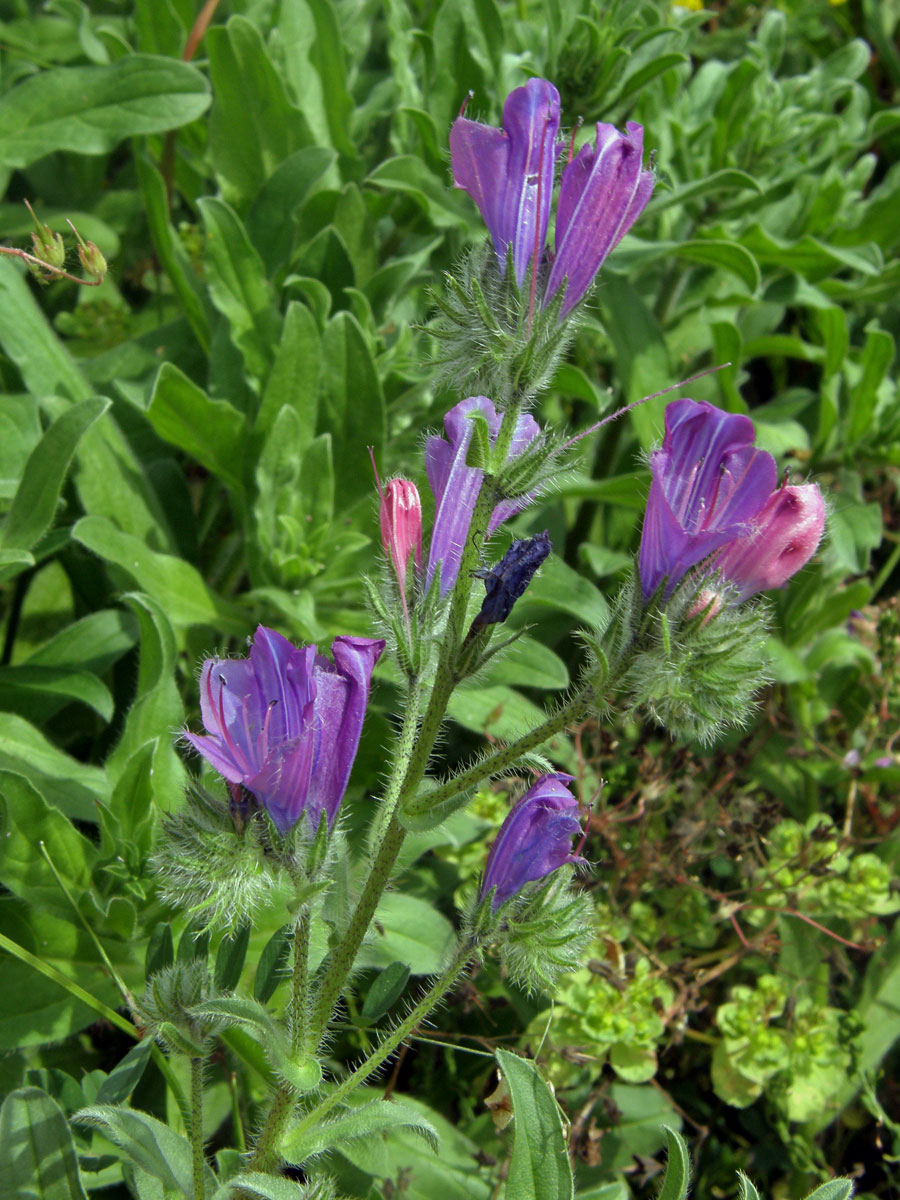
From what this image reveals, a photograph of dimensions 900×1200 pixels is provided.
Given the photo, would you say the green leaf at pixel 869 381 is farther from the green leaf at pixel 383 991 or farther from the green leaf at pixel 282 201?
the green leaf at pixel 383 991

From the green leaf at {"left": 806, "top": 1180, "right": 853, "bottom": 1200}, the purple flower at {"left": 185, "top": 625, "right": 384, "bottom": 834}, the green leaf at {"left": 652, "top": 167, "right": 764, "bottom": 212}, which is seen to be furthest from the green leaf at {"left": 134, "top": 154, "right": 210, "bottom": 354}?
the green leaf at {"left": 806, "top": 1180, "right": 853, "bottom": 1200}

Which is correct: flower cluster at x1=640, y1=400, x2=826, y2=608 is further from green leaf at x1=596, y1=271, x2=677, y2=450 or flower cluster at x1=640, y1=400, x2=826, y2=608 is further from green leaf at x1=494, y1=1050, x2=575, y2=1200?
green leaf at x1=596, y1=271, x2=677, y2=450

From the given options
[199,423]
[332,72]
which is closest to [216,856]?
[199,423]

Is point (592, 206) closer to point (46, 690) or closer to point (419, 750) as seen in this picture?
point (419, 750)

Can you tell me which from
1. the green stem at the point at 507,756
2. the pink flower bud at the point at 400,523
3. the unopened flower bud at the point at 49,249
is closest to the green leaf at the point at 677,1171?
the green stem at the point at 507,756

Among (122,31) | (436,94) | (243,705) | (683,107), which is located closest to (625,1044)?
(243,705)
